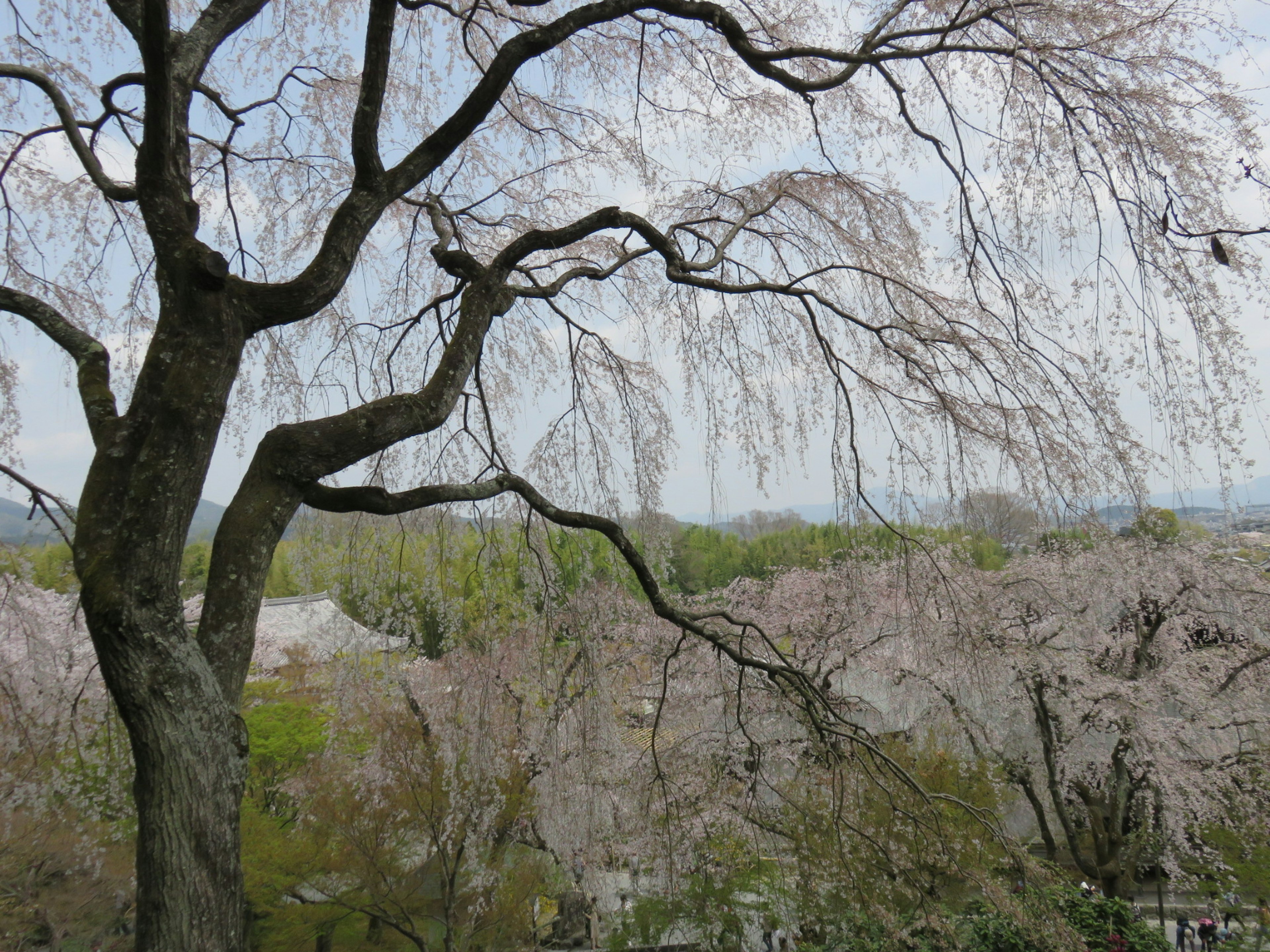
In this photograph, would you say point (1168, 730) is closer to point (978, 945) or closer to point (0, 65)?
point (978, 945)

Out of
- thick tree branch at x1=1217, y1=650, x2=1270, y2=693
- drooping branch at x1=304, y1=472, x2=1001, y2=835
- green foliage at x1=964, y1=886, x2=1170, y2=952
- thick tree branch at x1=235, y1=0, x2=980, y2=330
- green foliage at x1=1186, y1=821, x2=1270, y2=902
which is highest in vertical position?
thick tree branch at x1=235, y1=0, x2=980, y2=330

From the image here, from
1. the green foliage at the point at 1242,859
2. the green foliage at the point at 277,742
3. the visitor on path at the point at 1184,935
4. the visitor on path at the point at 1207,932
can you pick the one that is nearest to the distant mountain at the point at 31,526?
the green foliage at the point at 277,742

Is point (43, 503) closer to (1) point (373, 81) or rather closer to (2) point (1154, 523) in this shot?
(1) point (373, 81)

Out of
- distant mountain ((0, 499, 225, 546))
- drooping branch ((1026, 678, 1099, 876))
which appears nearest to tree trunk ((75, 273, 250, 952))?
distant mountain ((0, 499, 225, 546))

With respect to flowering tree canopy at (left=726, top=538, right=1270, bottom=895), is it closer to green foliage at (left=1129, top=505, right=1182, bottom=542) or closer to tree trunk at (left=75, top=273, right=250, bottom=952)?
green foliage at (left=1129, top=505, right=1182, bottom=542)

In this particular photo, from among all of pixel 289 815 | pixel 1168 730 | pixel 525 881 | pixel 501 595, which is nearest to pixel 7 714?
pixel 289 815

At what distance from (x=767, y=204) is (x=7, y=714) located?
10.4 meters

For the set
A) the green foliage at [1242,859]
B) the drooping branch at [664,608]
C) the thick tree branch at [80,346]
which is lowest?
the green foliage at [1242,859]

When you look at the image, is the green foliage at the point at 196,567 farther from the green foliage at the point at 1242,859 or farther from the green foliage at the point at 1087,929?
the green foliage at the point at 1242,859

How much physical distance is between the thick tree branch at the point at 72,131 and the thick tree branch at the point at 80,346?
22.9 inches

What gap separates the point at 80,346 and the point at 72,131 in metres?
1.02

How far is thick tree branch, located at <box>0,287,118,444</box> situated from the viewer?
219cm

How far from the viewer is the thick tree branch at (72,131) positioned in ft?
8.67

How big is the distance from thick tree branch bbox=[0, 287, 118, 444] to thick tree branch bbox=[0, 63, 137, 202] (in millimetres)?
581
